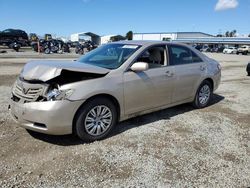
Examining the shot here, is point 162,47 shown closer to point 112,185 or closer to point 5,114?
point 112,185

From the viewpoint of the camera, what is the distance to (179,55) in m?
5.64

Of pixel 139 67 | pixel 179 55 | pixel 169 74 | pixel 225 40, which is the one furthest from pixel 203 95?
pixel 225 40

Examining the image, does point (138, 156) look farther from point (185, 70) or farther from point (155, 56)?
point (185, 70)

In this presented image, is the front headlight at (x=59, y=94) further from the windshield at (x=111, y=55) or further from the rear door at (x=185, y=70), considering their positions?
the rear door at (x=185, y=70)

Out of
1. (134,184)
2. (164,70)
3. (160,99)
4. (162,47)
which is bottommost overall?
(134,184)

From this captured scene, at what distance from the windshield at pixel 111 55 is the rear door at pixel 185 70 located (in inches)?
38.8

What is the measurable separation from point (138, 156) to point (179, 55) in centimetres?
270

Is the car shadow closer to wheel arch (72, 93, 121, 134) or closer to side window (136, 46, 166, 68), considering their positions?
wheel arch (72, 93, 121, 134)

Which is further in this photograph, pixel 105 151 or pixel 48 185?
pixel 105 151

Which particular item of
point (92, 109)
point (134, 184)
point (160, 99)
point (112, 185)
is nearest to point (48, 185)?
point (112, 185)

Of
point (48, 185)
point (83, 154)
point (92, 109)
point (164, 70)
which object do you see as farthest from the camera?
point (164, 70)

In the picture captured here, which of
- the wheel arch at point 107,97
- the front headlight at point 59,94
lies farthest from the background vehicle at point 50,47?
the front headlight at point 59,94

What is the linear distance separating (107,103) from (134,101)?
59cm

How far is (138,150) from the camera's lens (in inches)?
158
